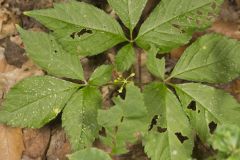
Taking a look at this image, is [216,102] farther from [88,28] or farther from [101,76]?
[88,28]

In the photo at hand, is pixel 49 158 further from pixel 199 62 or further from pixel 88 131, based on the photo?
pixel 199 62

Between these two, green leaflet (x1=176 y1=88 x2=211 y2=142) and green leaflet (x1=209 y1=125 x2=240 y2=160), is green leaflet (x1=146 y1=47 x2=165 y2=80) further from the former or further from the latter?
green leaflet (x1=209 y1=125 x2=240 y2=160)

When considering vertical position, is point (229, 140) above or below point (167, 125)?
above

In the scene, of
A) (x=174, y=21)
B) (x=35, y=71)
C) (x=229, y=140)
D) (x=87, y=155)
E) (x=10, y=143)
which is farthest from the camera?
(x=35, y=71)

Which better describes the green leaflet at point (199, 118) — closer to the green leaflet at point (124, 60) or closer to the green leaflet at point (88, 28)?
the green leaflet at point (124, 60)

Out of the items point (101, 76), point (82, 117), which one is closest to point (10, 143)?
point (82, 117)
